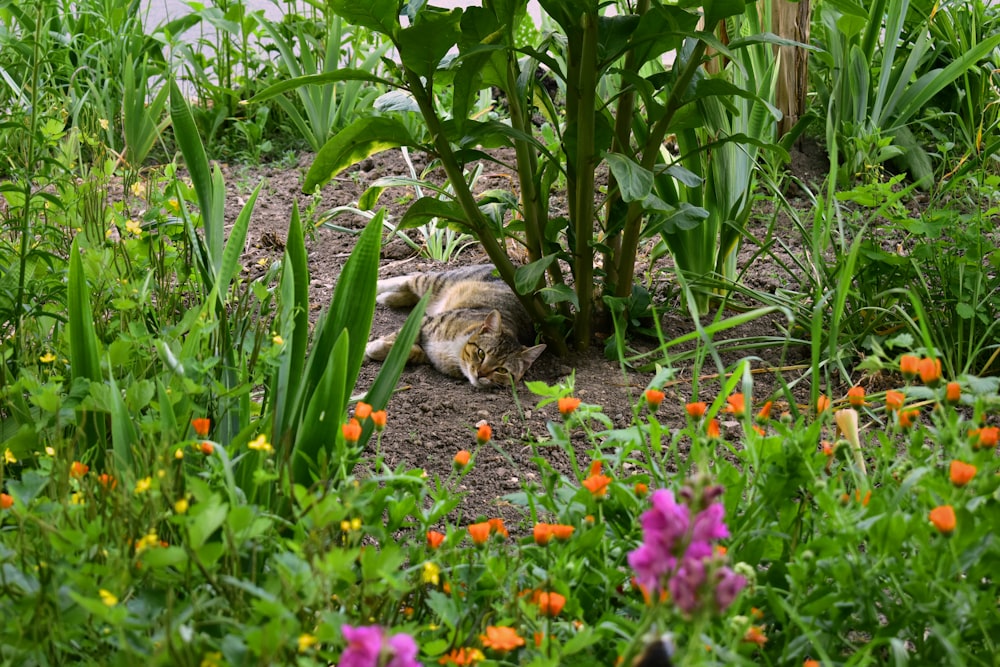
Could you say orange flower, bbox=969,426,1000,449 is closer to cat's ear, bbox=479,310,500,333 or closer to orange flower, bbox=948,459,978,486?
orange flower, bbox=948,459,978,486

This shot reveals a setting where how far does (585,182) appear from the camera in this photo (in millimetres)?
2307

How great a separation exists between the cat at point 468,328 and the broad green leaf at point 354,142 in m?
0.48

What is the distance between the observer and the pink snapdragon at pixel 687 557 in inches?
32.8

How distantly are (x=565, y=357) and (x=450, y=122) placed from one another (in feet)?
2.24

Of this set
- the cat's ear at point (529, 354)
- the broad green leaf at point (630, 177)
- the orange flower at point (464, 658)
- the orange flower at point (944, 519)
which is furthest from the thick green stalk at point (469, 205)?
the orange flower at point (944, 519)

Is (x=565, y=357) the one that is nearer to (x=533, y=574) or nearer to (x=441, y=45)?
(x=441, y=45)

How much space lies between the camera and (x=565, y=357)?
261cm

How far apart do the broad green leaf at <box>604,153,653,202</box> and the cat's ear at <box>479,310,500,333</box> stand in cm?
70

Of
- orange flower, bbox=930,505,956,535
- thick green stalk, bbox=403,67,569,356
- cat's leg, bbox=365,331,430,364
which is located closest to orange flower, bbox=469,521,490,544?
orange flower, bbox=930,505,956,535

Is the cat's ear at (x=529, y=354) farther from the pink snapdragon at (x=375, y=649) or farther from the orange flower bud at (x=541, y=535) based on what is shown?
the pink snapdragon at (x=375, y=649)

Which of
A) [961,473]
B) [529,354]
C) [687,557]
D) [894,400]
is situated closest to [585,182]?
[529,354]

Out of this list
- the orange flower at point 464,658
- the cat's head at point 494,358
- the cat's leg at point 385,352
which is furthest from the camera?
the cat's leg at point 385,352

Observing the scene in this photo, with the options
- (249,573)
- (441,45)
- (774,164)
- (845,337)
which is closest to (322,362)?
(249,573)

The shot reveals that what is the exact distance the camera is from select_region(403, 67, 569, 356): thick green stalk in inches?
85.5
